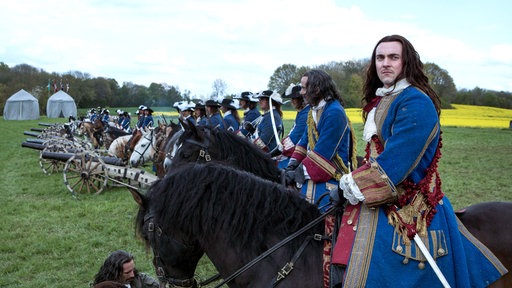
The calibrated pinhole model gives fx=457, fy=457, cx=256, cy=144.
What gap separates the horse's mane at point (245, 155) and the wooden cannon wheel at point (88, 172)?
6.68 m

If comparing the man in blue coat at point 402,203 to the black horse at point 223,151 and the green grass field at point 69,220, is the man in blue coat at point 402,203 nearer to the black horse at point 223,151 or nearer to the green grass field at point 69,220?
the green grass field at point 69,220

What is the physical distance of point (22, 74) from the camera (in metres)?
66.3

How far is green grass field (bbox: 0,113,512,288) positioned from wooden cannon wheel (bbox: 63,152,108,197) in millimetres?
320

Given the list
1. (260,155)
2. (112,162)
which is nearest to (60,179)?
(112,162)

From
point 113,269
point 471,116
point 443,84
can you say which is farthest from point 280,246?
point 443,84

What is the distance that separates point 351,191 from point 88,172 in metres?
9.94

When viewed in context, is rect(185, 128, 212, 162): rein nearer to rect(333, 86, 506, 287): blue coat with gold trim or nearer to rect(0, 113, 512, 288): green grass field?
rect(0, 113, 512, 288): green grass field

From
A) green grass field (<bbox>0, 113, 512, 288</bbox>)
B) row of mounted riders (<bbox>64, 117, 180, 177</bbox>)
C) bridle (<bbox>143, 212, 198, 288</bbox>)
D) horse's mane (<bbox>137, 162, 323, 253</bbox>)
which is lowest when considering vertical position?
Result: green grass field (<bbox>0, 113, 512, 288</bbox>)

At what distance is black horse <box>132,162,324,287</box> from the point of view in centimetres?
242

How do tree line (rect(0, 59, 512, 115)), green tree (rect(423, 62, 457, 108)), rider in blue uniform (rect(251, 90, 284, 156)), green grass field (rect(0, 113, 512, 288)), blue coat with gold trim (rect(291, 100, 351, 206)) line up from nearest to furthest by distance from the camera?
1. blue coat with gold trim (rect(291, 100, 351, 206))
2. green grass field (rect(0, 113, 512, 288))
3. rider in blue uniform (rect(251, 90, 284, 156))
4. tree line (rect(0, 59, 512, 115))
5. green tree (rect(423, 62, 457, 108))

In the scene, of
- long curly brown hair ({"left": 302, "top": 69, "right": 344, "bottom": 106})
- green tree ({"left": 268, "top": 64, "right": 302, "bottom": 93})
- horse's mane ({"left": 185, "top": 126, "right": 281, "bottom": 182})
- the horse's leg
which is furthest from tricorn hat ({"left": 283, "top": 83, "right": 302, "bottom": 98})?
green tree ({"left": 268, "top": 64, "right": 302, "bottom": 93})

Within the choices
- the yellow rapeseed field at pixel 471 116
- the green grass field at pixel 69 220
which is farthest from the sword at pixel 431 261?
the yellow rapeseed field at pixel 471 116

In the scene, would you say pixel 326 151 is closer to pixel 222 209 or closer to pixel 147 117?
pixel 222 209

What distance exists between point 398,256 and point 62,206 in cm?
896
